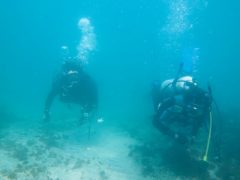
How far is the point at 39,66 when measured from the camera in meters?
137

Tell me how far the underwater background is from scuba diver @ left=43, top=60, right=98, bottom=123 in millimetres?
1971

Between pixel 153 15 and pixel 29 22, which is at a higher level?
pixel 29 22

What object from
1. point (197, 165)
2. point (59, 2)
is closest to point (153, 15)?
point (59, 2)

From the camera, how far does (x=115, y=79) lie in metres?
92.1

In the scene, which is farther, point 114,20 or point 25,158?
point 114,20

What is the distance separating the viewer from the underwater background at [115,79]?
10.7 metres

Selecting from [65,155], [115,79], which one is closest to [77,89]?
[65,155]

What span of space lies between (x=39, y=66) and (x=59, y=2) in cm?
3735

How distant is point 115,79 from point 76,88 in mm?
80781

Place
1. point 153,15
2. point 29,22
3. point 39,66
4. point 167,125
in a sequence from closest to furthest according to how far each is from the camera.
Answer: point 167,125
point 153,15
point 39,66
point 29,22

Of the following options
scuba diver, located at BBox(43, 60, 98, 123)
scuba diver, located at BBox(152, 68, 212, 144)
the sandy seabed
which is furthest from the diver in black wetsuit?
scuba diver, located at BBox(43, 60, 98, 123)

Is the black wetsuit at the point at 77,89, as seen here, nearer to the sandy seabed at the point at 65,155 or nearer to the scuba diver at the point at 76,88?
the scuba diver at the point at 76,88

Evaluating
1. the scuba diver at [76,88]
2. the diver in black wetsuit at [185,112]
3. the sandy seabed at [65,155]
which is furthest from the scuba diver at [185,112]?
the scuba diver at [76,88]

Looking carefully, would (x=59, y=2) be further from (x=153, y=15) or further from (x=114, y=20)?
(x=153, y=15)
